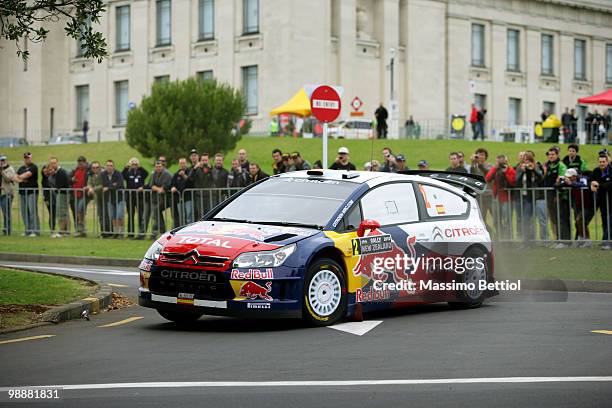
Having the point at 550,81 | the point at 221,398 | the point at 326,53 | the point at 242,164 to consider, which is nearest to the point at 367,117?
the point at 326,53

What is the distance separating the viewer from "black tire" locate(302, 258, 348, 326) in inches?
493

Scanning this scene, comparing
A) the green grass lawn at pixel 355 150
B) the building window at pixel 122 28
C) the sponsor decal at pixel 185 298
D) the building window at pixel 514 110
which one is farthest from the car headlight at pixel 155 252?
the building window at pixel 514 110

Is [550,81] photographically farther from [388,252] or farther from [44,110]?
[388,252]

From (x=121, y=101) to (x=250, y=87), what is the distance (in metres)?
10.7

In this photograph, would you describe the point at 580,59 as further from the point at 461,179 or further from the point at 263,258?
the point at 263,258

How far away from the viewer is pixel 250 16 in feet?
230

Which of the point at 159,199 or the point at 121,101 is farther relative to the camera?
the point at 121,101

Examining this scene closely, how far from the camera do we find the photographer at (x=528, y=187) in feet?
75.8

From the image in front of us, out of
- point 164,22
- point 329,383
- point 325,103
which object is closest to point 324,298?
point 329,383

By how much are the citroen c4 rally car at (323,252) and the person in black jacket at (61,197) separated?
16.9 meters

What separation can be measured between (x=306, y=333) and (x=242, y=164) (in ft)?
49.2

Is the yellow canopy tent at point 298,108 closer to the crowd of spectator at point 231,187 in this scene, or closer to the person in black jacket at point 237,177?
the crowd of spectator at point 231,187

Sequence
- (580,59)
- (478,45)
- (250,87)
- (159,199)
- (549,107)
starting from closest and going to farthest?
(159,199)
(250,87)
(478,45)
(549,107)
(580,59)

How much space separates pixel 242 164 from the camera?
88.6 ft
